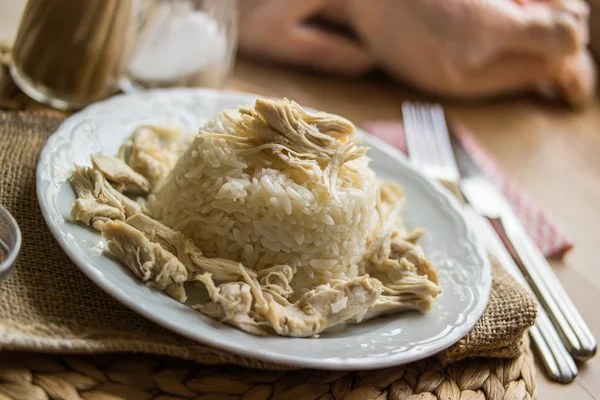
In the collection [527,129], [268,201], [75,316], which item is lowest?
[527,129]

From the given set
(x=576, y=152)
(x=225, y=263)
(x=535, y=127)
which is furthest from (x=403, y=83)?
(x=225, y=263)

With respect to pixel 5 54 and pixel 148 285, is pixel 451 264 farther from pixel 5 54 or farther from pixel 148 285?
pixel 5 54

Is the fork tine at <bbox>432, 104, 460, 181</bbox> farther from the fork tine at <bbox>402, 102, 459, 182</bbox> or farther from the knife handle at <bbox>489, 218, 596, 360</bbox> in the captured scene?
the knife handle at <bbox>489, 218, 596, 360</bbox>

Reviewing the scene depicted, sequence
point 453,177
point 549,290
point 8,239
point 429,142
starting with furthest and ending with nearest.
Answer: point 429,142
point 453,177
point 549,290
point 8,239

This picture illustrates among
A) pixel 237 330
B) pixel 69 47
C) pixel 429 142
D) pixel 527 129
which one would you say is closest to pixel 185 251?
pixel 237 330

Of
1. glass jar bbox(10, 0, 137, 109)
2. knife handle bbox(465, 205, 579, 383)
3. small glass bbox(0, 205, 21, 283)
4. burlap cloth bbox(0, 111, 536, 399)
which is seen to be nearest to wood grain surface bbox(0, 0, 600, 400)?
knife handle bbox(465, 205, 579, 383)

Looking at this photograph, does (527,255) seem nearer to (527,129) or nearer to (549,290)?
(549,290)
